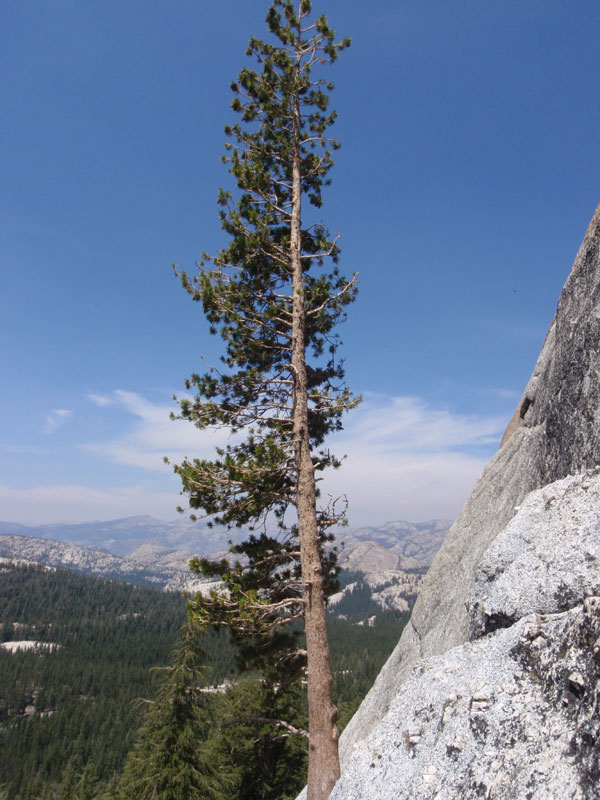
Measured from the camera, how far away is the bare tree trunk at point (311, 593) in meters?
8.31

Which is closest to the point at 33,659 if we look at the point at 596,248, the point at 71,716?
the point at 71,716

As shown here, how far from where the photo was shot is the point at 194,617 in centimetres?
950

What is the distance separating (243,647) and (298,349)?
7637 millimetres

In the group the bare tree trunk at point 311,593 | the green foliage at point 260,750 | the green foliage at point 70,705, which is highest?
the bare tree trunk at point 311,593

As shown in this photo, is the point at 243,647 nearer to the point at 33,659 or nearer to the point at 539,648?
the point at 539,648

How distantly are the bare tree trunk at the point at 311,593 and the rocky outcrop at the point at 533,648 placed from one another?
2502 mm

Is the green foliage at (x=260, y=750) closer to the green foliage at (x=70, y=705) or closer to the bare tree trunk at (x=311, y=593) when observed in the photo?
the bare tree trunk at (x=311, y=593)

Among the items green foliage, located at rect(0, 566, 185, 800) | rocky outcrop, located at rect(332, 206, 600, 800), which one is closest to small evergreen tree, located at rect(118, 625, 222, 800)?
rocky outcrop, located at rect(332, 206, 600, 800)

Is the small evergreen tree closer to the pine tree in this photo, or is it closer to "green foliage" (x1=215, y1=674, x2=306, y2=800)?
"green foliage" (x1=215, y1=674, x2=306, y2=800)

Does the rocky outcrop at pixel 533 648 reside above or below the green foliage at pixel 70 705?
above

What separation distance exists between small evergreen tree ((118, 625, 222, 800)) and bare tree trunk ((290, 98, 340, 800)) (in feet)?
39.8

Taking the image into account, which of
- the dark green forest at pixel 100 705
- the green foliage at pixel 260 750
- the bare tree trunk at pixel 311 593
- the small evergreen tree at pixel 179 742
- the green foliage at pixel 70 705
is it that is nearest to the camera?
the bare tree trunk at pixel 311 593

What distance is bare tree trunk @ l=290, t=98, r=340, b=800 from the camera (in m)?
8.31

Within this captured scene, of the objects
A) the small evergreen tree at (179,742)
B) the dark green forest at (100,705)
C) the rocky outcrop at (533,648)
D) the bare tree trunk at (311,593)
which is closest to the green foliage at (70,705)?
the dark green forest at (100,705)
